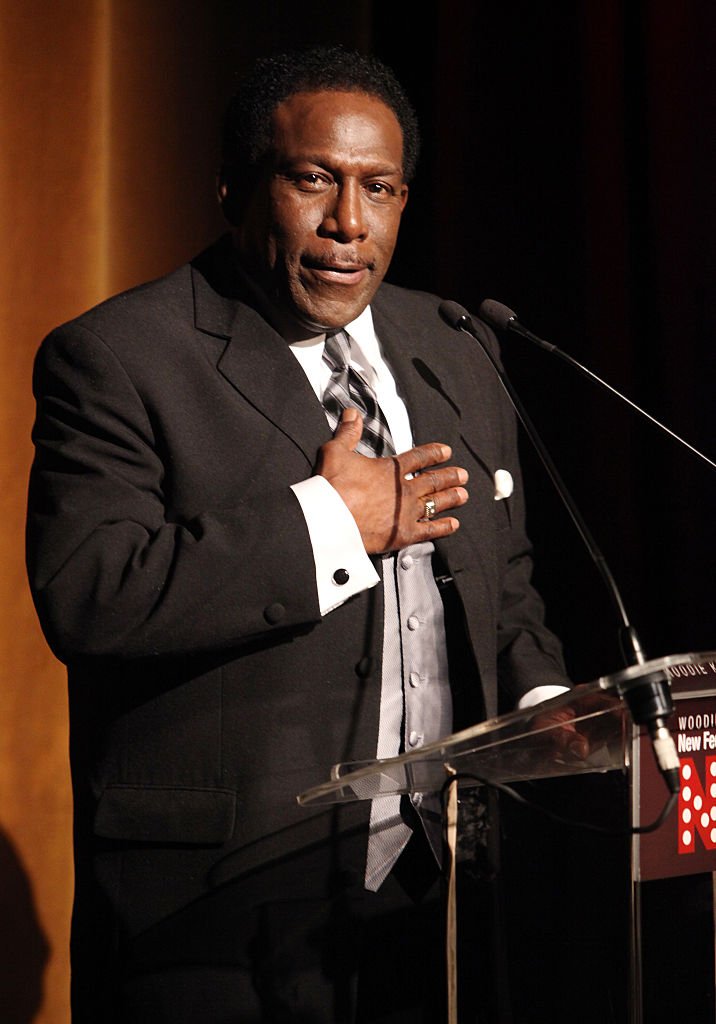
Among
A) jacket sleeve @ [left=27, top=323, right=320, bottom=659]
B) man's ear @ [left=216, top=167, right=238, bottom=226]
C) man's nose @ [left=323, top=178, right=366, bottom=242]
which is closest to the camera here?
jacket sleeve @ [left=27, top=323, right=320, bottom=659]

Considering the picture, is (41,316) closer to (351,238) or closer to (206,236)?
(206,236)

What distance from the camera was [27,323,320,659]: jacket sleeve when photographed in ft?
4.94

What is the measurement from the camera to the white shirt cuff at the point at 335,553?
5.08ft

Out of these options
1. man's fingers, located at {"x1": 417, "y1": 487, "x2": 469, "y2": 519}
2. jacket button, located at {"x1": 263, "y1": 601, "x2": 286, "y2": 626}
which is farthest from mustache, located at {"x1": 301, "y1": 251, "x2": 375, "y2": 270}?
jacket button, located at {"x1": 263, "y1": 601, "x2": 286, "y2": 626}

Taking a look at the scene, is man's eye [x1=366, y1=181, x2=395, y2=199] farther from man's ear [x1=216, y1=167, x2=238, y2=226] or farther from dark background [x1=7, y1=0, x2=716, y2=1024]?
dark background [x1=7, y1=0, x2=716, y2=1024]

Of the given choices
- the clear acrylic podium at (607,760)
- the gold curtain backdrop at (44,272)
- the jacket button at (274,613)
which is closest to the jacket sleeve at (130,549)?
the jacket button at (274,613)

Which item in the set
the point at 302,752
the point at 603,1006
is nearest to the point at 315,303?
the point at 302,752

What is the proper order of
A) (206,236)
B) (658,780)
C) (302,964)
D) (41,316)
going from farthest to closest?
(206,236), (41,316), (302,964), (658,780)

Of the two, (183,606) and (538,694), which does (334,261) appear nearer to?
(183,606)

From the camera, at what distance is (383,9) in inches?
114

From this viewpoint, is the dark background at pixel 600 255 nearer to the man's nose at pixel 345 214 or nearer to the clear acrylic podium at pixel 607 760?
the man's nose at pixel 345 214

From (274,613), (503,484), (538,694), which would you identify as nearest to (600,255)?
(503,484)

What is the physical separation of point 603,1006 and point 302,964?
0.38 m

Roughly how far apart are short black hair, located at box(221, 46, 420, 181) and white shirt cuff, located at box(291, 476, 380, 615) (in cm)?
55
